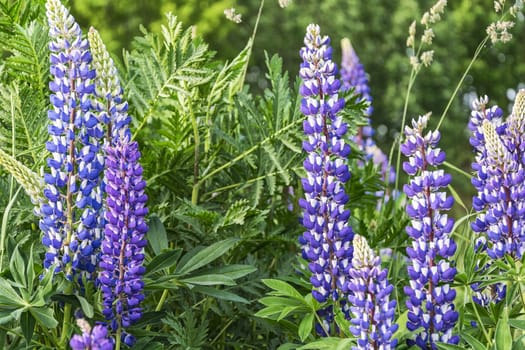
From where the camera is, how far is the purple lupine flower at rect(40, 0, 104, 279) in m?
1.97

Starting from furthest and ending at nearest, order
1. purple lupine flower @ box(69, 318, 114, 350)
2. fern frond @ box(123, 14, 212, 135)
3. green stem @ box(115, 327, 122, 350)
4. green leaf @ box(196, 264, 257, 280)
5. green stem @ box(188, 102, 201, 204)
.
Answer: green stem @ box(188, 102, 201, 204) → fern frond @ box(123, 14, 212, 135) → green leaf @ box(196, 264, 257, 280) → green stem @ box(115, 327, 122, 350) → purple lupine flower @ box(69, 318, 114, 350)

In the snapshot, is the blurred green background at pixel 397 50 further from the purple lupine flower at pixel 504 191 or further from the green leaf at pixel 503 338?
the green leaf at pixel 503 338

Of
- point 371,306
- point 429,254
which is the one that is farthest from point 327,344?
point 429,254

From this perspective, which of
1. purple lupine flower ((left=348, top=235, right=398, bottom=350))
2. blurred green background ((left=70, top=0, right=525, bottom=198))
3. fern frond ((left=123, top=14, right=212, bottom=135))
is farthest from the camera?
blurred green background ((left=70, top=0, right=525, bottom=198))

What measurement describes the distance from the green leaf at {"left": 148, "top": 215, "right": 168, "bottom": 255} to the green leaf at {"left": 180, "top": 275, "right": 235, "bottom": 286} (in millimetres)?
134

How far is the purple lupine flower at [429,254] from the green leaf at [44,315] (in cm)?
80

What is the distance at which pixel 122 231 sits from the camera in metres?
1.95

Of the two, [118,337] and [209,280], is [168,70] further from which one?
[118,337]

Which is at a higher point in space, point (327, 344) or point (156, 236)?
point (156, 236)

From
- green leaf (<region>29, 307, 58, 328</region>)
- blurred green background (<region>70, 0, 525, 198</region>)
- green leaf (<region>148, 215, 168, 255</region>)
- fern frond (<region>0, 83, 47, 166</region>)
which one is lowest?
green leaf (<region>29, 307, 58, 328</region>)

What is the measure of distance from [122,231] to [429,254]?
0.70 metres

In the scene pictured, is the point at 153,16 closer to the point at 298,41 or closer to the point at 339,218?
the point at 298,41

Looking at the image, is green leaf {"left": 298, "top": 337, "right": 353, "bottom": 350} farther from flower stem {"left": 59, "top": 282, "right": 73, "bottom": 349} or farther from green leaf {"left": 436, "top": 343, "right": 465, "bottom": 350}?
flower stem {"left": 59, "top": 282, "right": 73, "bottom": 349}

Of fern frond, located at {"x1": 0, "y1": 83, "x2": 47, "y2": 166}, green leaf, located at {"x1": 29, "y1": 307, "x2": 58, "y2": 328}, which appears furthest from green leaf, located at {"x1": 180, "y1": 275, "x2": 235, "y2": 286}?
fern frond, located at {"x1": 0, "y1": 83, "x2": 47, "y2": 166}
